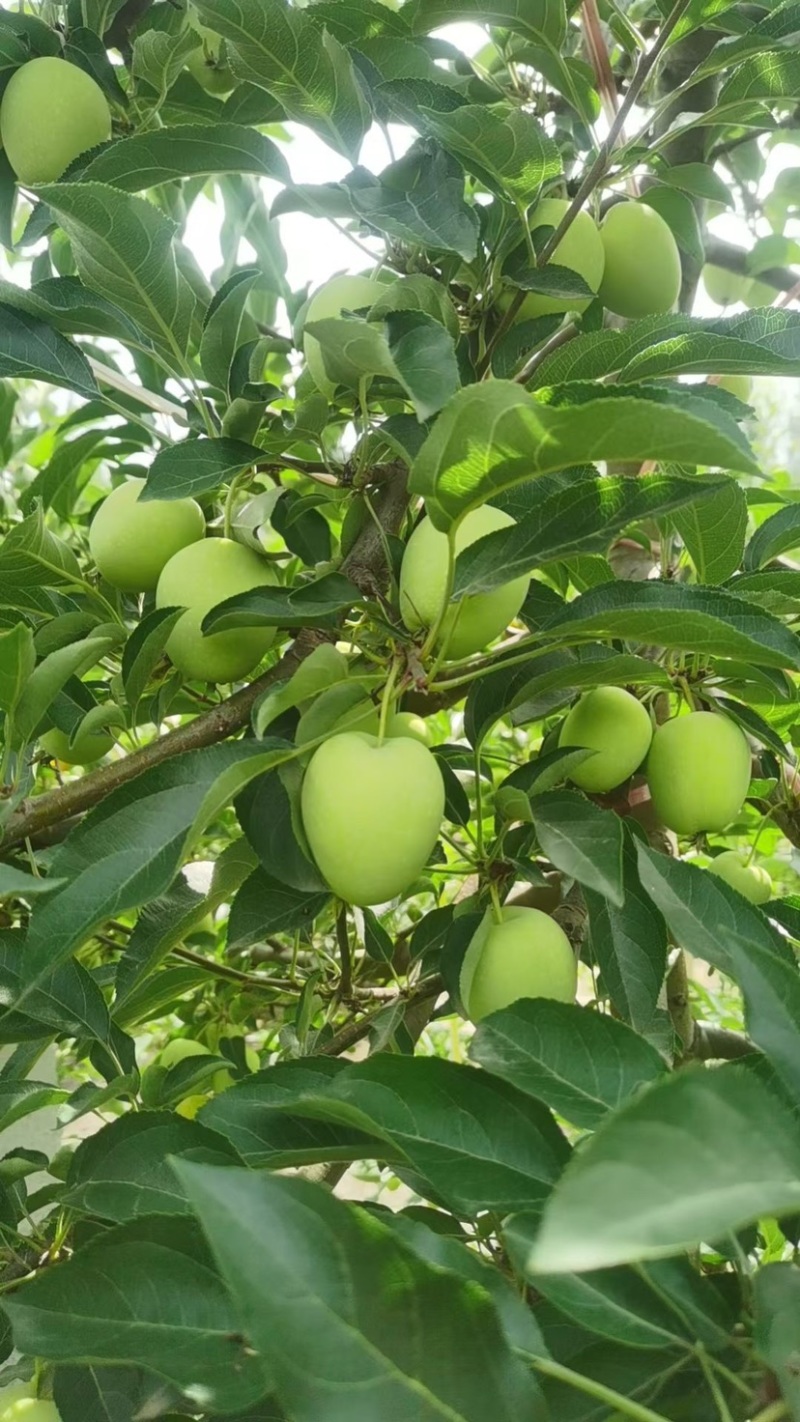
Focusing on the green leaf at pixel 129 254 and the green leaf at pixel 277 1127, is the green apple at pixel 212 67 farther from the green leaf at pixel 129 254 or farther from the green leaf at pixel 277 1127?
the green leaf at pixel 277 1127

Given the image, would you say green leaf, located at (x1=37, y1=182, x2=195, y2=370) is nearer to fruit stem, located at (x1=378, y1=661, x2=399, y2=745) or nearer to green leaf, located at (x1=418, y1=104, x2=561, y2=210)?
green leaf, located at (x1=418, y1=104, x2=561, y2=210)

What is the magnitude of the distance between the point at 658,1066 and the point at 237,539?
1.45ft

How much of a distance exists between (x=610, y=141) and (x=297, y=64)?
214 millimetres

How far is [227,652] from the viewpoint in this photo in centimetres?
72

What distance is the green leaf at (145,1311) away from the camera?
1.45 feet

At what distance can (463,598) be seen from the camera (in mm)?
618

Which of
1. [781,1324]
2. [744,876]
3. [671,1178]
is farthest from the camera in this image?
[744,876]

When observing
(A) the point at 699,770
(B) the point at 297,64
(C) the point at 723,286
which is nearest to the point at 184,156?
(B) the point at 297,64

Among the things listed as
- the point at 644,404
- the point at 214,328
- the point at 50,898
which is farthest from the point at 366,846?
the point at 214,328

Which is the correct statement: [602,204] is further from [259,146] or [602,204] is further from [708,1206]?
[708,1206]

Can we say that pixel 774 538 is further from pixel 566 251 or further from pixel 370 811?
pixel 370 811

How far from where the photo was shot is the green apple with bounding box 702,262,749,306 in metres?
1.62

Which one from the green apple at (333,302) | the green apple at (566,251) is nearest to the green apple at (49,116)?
the green apple at (333,302)

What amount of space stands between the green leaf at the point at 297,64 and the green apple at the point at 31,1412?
2.69 feet
